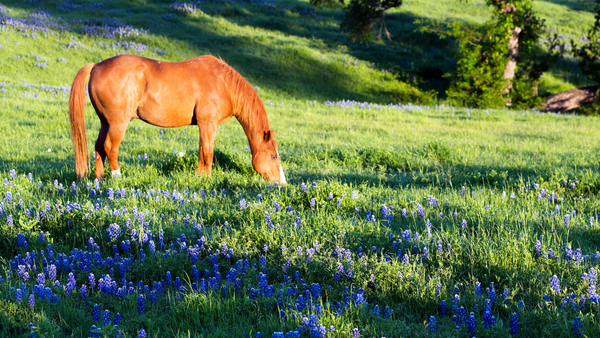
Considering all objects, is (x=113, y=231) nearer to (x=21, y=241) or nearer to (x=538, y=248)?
(x=21, y=241)

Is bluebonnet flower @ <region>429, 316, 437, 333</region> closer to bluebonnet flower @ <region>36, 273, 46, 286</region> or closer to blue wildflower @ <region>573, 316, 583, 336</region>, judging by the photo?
blue wildflower @ <region>573, 316, 583, 336</region>

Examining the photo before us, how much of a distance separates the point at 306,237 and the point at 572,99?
23909 mm

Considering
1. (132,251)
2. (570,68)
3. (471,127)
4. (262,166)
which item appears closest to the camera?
(132,251)

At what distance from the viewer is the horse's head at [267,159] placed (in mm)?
7500

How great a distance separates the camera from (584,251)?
419cm

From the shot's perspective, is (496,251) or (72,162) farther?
(72,162)

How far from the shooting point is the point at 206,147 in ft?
25.0

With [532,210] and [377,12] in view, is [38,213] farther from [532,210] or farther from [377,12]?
[377,12]

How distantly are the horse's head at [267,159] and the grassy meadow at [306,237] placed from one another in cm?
37

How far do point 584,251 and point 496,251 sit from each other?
1.01 meters

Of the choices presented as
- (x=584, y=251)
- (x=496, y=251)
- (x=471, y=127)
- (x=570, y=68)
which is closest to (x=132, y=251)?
(x=496, y=251)

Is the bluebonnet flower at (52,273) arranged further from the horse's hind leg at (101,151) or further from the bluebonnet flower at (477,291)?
the horse's hind leg at (101,151)

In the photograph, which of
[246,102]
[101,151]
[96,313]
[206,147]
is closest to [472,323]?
[96,313]

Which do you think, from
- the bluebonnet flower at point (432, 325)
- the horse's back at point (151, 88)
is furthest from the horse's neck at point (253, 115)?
the bluebonnet flower at point (432, 325)
